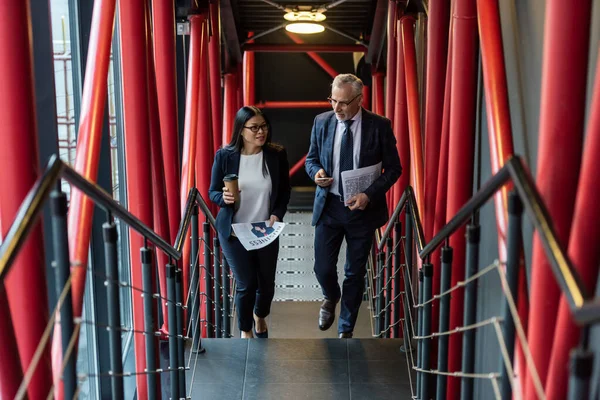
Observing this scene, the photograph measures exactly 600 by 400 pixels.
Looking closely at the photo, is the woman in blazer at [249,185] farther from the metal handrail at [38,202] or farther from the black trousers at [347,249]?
the metal handrail at [38,202]

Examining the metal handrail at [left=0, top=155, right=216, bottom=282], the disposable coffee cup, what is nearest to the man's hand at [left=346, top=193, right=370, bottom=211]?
the disposable coffee cup

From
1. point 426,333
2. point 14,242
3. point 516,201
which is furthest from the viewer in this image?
point 426,333

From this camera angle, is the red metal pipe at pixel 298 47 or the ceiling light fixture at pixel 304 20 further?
the red metal pipe at pixel 298 47

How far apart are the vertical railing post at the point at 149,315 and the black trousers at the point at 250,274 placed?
4.86 feet

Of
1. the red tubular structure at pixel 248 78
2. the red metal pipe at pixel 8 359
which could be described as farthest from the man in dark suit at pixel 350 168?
the red tubular structure at pixel 248 78

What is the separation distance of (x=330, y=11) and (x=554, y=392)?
25.8 ft

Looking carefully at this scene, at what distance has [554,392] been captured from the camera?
7.72 feet

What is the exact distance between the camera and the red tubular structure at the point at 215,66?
291 inches

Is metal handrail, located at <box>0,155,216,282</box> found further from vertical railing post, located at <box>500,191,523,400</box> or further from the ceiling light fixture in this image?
the ceiling light fixture

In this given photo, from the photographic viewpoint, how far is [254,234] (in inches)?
181

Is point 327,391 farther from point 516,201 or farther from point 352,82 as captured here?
point 516,201

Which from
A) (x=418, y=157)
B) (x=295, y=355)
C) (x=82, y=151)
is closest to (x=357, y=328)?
(x=418, y=157)

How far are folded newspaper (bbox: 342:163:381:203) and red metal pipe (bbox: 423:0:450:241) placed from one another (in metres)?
0.44

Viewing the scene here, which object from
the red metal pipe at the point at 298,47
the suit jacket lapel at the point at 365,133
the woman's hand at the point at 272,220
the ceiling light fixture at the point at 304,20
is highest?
the ceiling light fixture at the point at 304,20
